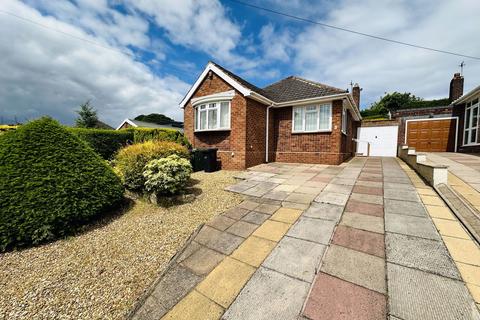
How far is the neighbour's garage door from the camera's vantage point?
1340cm

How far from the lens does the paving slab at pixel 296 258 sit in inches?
86.3

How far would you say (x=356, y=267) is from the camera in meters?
2.21

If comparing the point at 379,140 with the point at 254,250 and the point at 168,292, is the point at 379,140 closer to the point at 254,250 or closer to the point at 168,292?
the point at 254,250

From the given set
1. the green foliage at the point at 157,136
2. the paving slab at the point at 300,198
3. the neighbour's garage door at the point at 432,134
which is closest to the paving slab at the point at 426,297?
the paving slab at the point at 300,198

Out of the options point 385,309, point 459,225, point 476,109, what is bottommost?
point 385,309

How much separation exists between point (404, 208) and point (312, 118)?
21.1ft

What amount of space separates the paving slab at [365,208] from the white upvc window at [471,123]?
41.3ft

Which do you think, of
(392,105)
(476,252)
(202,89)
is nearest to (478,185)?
(476,252)

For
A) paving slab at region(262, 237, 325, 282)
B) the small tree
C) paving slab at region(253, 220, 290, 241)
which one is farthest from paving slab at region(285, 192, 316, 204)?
the small tree

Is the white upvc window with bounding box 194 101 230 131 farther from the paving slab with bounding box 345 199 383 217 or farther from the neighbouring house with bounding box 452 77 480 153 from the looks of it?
the neighbouring house with bounding box 452 77 480 153

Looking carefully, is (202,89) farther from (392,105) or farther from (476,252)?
(392,105)

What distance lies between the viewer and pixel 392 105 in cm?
3516

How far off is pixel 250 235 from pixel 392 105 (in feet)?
141

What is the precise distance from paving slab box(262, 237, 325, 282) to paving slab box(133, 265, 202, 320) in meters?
0.90
